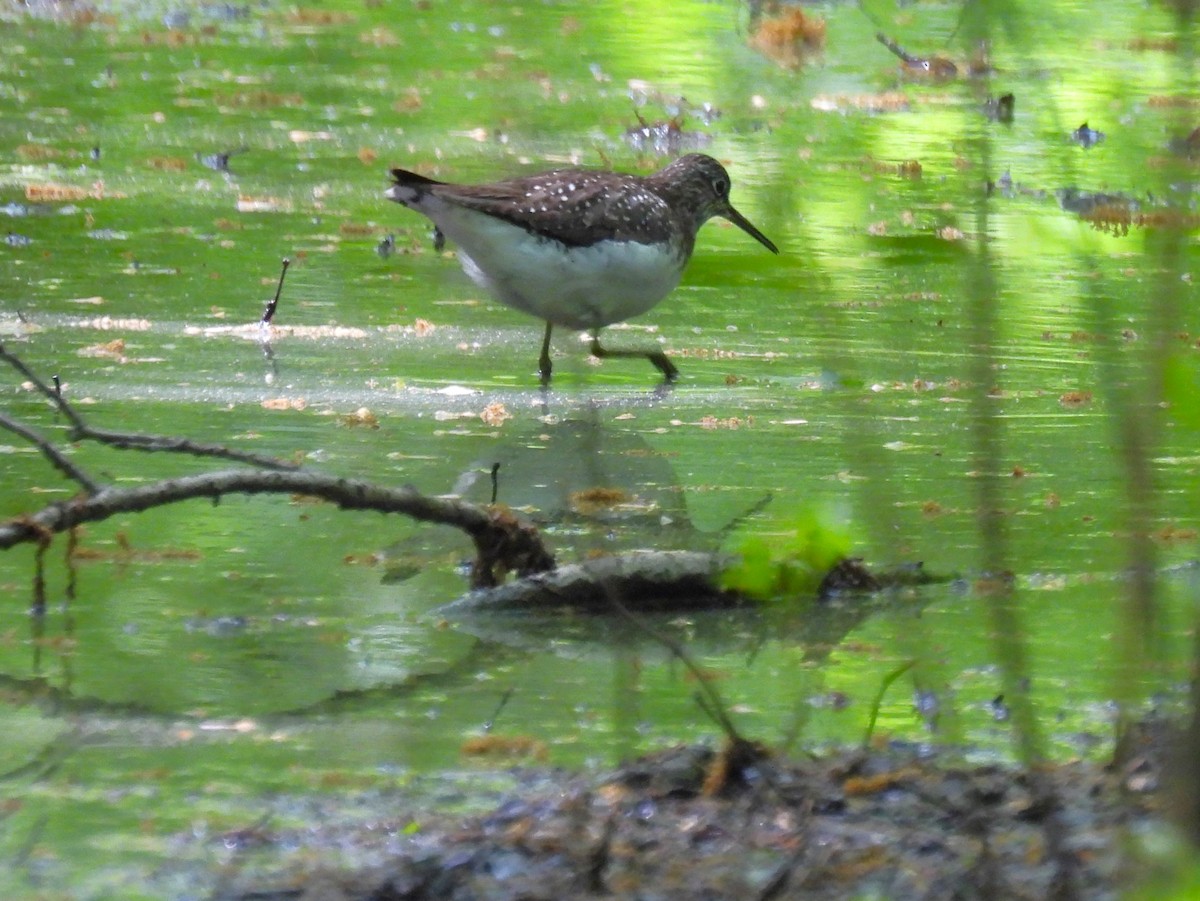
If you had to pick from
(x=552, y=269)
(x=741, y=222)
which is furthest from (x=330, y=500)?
(x=741, y=222)

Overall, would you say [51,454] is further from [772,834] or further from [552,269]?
[552,269]

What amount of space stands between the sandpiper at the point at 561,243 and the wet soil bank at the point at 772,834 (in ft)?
12.7

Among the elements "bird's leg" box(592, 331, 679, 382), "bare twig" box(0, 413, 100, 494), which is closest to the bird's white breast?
"bird's leg" box(592, 331, 679, 382)

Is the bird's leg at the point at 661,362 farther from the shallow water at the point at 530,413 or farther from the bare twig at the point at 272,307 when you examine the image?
the bare twig at the point at 272,307

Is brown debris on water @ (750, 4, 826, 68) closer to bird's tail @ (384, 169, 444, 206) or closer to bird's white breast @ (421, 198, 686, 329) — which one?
bird's white breast @ (421, 198, 686, 329)

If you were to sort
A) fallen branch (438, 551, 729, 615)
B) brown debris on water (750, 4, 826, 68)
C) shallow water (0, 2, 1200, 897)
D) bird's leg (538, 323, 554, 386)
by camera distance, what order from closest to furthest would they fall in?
shallow water (0, 2, 1200, 897) < fallen branch (438, 551, 729, 615) < bird's leg (538, 323, 554, 386) < brown debris on water (750, 4, 826, 68)

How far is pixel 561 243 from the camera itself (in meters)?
7.58

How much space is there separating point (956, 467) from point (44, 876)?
11.8 feet

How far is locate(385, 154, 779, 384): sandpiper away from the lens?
745cm

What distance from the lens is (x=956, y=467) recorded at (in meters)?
6.25

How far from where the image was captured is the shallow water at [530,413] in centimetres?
396

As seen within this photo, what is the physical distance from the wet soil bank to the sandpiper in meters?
3.88

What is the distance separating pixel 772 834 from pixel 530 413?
370 centimetres

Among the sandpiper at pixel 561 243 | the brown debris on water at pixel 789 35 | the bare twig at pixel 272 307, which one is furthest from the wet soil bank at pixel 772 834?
the brown debris on water at pixel 789 35
